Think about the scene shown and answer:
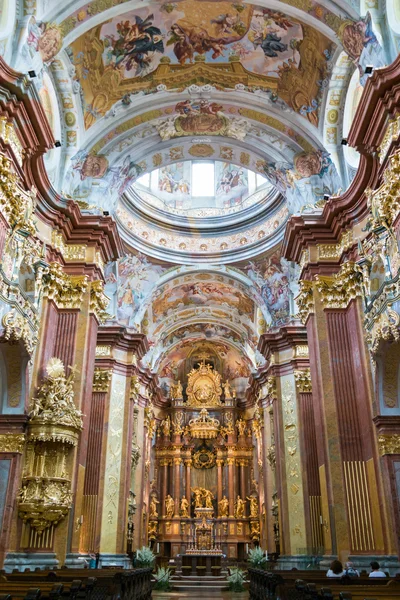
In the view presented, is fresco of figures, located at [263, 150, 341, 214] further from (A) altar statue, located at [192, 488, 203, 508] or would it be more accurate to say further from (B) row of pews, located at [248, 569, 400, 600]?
(A) altar statue, located at [192, 488, 203, 508]

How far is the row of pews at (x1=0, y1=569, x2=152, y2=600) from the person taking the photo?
16.8 feet

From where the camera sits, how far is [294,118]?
15.0 meters

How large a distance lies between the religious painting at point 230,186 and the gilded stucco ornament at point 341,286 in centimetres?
1204

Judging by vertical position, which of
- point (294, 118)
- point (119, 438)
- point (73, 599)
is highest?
point (294, 118)

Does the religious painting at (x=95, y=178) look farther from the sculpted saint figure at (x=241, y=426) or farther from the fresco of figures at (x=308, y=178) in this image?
the sculpted saint figure at (x=241, y=426)

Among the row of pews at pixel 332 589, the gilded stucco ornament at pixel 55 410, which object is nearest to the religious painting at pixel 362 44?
the gilded stucco ornament at pixel 55 410

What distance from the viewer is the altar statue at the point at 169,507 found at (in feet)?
93.6

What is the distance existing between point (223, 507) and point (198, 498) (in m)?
1.38

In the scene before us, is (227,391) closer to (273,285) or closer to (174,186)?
(273,285)

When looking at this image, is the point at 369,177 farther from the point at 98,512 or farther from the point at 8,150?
the point at 98,512

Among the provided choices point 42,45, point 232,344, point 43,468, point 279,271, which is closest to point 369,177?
point 42,45

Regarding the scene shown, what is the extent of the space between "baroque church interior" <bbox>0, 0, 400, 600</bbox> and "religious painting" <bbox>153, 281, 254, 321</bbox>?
125cm

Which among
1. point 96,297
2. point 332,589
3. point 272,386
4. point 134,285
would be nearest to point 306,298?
point 96,297

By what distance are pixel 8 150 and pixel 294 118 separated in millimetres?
8107
